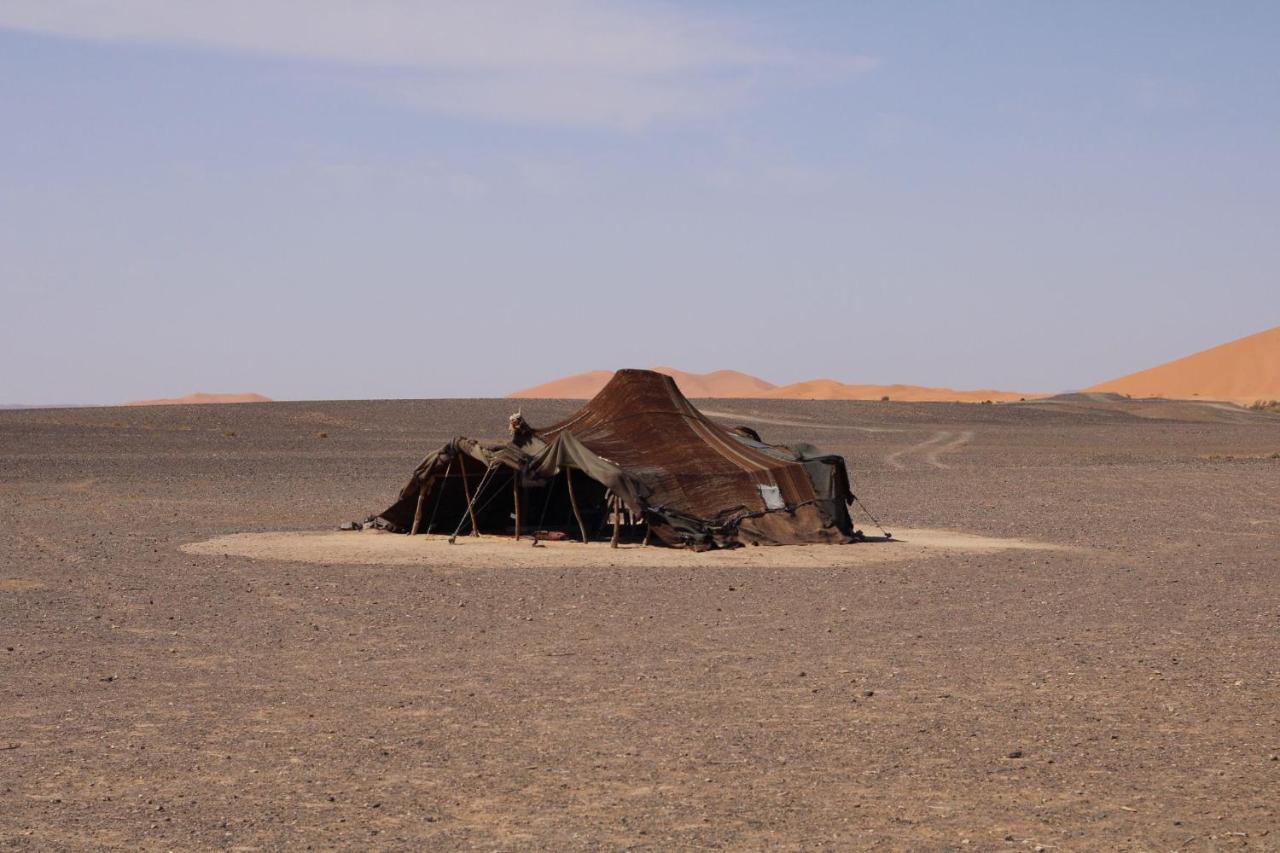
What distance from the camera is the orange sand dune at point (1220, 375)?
127 m

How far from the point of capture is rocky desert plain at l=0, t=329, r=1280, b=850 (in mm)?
7746

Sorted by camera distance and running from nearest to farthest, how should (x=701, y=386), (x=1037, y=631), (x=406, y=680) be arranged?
(x=406, y=680) → (x=1037, y=631) → (x=701, y=386)

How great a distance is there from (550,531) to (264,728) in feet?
39.7

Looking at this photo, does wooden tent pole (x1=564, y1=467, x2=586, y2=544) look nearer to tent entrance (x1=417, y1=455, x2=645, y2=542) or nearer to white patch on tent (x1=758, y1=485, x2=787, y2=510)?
tent entrance (x1=417, y1=455, x2=645, y2=542)

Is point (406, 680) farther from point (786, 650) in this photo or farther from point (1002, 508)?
point (1002, 508)

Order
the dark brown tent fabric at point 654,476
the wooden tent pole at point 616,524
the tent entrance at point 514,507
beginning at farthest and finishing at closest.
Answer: the tent entrance at point 514,507, the dark brown tent fabric at point 654,476, the wooden tent pole at point 616,524

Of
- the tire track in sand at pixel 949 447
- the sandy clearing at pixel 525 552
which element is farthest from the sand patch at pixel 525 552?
the tire track in sand at pixel 949 447

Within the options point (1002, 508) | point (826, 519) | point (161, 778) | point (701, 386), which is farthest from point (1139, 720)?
point (701, 386)

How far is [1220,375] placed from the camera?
13300 centimetres

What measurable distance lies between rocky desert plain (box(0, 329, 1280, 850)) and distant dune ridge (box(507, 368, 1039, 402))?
2383 inches

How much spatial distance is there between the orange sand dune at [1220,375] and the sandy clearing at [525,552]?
352 feet

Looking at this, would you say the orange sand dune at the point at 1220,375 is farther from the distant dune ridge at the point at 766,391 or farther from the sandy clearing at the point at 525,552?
the sandy clearing at the point at 525,552

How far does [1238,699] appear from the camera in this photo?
10.5 meters

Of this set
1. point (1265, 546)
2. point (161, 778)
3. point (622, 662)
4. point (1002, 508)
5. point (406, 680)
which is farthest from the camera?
point (1002, 508)
